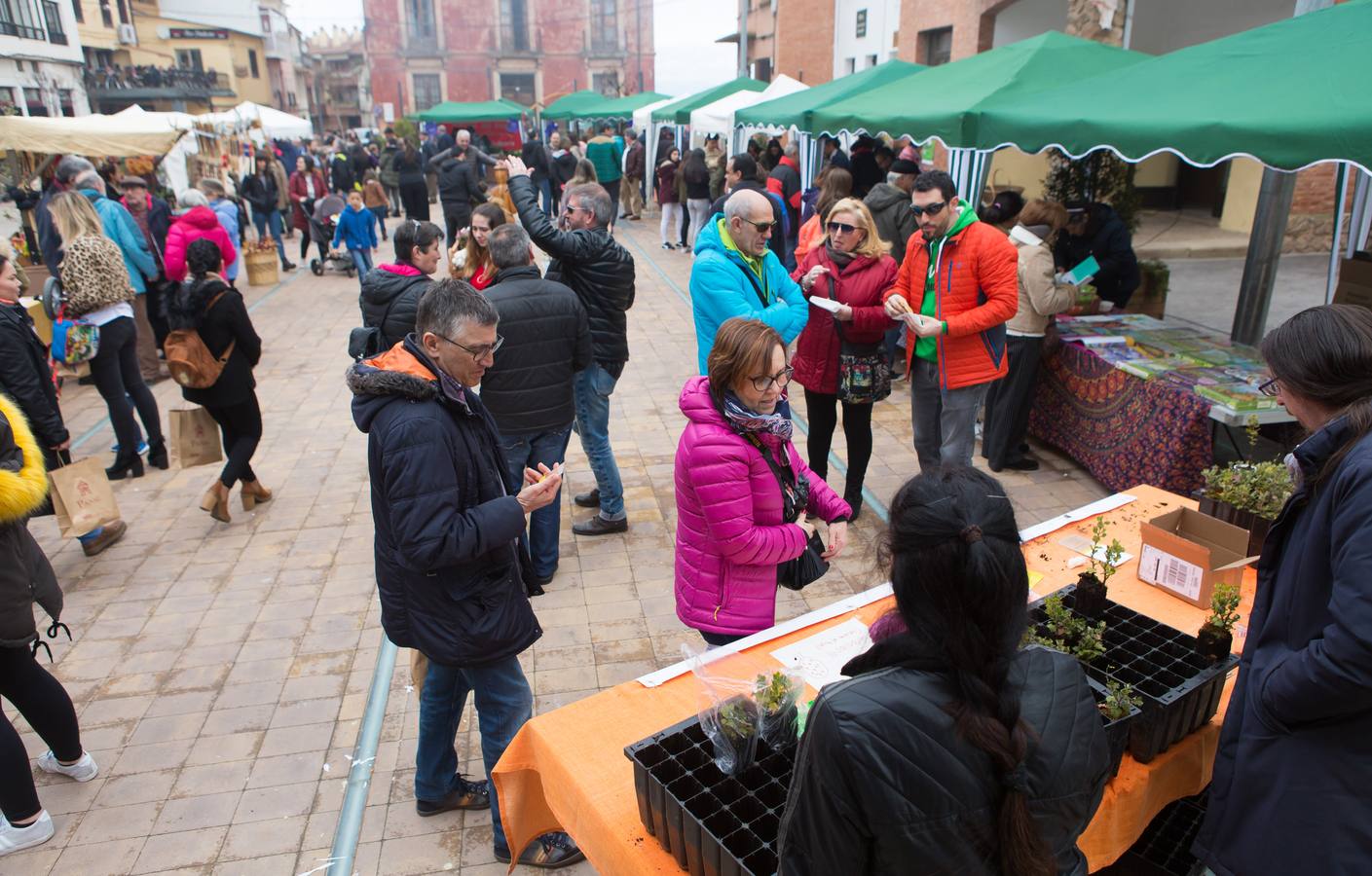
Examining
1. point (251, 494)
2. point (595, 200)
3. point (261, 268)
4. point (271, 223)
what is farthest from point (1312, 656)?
point (271, 223)

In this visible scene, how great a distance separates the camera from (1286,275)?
11773mm

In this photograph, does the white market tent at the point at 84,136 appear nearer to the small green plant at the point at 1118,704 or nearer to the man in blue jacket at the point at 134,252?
the man in blue jacket at the point at 134,252

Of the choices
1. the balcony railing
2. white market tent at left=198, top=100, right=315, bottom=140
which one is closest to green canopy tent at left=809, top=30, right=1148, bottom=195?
white market tent at left=198, top=100, right=315, bottom=140

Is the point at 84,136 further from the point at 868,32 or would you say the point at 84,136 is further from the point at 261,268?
the point at 868,32

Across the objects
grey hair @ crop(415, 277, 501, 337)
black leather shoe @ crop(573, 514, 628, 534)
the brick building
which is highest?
the brick building

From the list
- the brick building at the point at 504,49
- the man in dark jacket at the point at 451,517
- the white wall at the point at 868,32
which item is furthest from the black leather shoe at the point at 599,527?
the brick building at the point at 504,49

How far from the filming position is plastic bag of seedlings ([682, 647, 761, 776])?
6.29 feet

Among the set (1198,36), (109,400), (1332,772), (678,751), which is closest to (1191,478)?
(1332,772)

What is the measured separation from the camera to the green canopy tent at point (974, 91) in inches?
259

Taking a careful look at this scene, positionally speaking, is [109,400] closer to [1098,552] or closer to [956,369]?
[956,369]

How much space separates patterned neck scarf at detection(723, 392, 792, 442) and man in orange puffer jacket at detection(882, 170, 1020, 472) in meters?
2.05

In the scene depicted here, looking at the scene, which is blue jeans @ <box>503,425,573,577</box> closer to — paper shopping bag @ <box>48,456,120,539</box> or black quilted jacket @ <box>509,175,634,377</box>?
black quilted jacket @ <box>509,175,634,377</box>

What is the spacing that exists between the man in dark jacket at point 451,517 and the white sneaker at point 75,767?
1592mm

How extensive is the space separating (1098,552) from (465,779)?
97.6 inches
